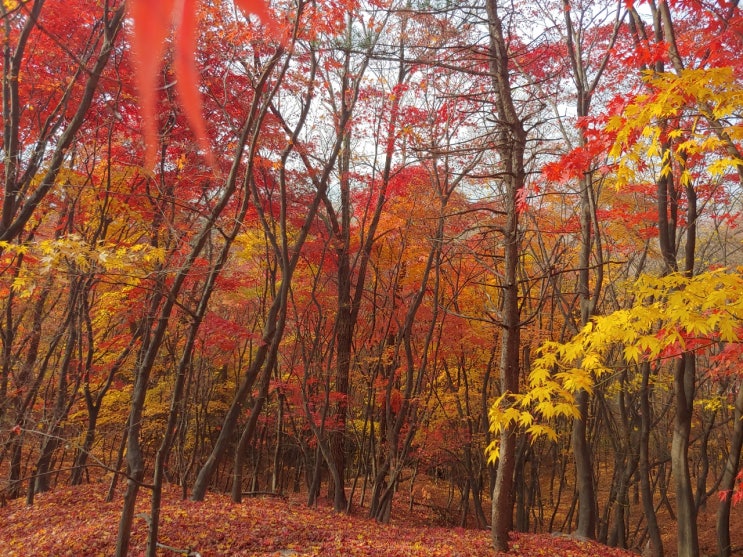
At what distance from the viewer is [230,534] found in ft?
23.4

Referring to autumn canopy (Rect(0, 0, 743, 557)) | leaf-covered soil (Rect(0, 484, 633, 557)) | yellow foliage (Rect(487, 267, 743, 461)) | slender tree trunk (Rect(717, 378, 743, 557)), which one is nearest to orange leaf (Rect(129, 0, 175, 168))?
autumn canopy (Rect(0, 0, 743, 557))

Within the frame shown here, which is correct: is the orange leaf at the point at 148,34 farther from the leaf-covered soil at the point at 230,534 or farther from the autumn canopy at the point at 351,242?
the leaf-covered soil at the point at 230,534

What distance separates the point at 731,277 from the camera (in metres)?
4.01

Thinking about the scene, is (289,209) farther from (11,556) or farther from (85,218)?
(11,556)

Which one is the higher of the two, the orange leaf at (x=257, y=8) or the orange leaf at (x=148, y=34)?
the orange leaf at (x=257, y=8)

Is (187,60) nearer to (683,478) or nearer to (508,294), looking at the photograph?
(508,294)

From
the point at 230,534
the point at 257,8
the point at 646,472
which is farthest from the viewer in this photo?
the point at 646,472

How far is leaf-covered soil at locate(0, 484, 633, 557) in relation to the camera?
6566 mm

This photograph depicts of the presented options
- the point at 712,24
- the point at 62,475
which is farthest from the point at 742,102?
the point at 62,475

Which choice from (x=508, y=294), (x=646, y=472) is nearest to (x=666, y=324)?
(x=508, y=294)

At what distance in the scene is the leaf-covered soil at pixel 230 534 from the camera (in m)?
6.57

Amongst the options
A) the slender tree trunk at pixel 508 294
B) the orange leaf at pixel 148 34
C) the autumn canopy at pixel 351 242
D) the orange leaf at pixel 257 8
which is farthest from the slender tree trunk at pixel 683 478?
the orange leaf at pixel 148 34

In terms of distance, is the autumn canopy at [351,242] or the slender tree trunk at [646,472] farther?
the slender tree trunk at [646,472]

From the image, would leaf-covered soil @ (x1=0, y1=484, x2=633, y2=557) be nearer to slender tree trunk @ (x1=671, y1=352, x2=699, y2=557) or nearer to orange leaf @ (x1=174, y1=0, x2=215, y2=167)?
slender tree trunk @ (x1=671, y1=352, x2=699, y2=557)
